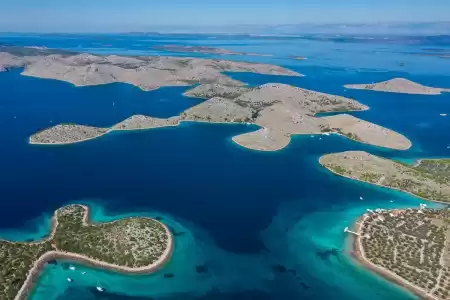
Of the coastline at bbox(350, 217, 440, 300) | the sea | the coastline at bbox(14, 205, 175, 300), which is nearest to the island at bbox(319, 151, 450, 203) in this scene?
the sea

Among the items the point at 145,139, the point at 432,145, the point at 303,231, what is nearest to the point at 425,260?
the point at 303,231

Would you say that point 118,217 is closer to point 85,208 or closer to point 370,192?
point 85,208

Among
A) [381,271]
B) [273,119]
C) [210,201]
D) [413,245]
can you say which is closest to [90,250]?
[210,201]

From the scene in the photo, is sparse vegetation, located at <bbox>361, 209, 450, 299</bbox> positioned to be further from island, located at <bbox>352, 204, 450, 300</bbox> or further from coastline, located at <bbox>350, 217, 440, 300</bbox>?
coastline, located at <bbox>350, 217, 440, 300</bbox>

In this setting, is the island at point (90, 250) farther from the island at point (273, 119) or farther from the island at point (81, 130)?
the island at point (273, 119)

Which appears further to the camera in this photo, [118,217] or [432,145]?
[432,145]
